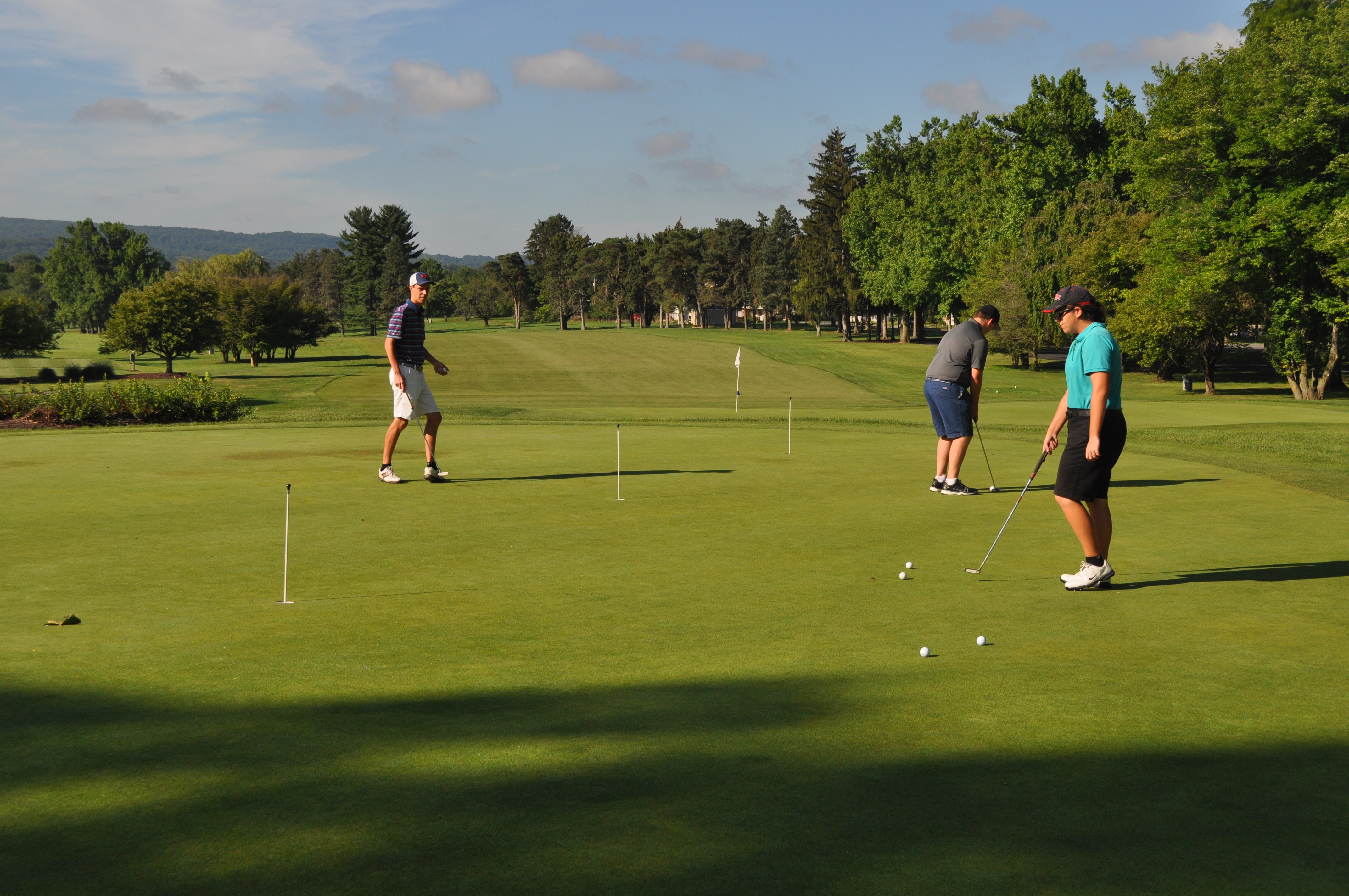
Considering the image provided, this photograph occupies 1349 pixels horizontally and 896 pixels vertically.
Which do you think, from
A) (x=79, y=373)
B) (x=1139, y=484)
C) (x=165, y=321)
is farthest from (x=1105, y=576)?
(x=165, y=321)

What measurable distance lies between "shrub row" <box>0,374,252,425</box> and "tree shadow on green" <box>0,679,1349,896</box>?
24.8 meters

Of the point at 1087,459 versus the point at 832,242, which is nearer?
the point at 1087,459

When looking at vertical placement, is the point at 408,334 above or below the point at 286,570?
above

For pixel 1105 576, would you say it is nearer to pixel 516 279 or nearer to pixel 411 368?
pixel 411 368

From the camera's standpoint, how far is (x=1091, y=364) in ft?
27.5

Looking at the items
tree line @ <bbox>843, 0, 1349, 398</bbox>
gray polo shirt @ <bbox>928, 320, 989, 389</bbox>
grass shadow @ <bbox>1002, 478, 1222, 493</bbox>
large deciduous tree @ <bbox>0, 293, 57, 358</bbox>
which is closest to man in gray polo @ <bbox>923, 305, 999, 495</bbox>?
gray polo shirt @ <bbox>928, 320, 989, 389</bbox>

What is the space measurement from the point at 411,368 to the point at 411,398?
0.46 metres

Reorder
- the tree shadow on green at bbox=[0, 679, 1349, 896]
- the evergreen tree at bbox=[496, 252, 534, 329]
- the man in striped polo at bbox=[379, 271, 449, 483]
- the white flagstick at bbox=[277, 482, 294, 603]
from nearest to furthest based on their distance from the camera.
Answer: the tree shadow on green at bbox=[0, 679, 1349, 896] → the white flagstick at bbox=[277, 482, 294, 603] → the man in striped polo at bbox=[379, 271, 449, 483] → the evergreen tree at bbox=[496, 252, 534, 329]

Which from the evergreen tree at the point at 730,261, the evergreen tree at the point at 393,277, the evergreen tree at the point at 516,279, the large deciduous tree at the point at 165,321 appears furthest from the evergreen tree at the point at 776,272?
the large deciduous tree at the point at 165,321

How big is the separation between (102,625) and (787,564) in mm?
5169

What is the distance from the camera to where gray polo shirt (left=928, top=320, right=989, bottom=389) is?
44.7ft

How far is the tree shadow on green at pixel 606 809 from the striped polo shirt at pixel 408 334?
953 cm

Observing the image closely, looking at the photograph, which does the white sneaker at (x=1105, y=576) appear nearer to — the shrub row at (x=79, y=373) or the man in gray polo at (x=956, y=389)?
the man in gray polo at (x=956, y=389)

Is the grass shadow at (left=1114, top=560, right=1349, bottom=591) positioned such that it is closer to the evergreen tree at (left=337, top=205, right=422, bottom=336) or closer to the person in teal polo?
the person in teal polo
